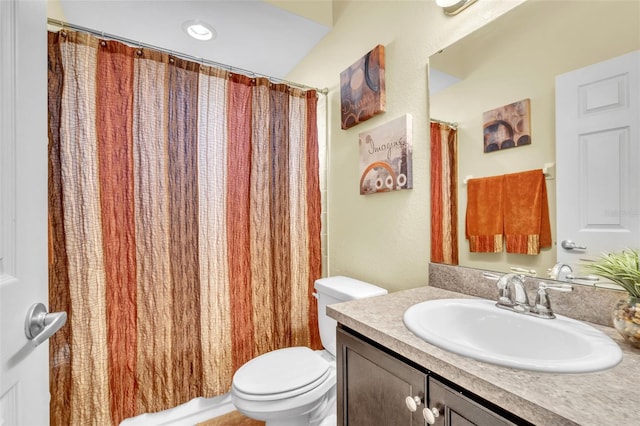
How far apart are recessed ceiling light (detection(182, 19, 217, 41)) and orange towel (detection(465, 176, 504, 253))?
1.71m

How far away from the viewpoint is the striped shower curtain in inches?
47.7

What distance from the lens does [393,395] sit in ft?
2.31

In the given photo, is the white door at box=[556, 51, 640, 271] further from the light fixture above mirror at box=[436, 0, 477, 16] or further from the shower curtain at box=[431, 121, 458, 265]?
the light fixture above mirror at box=[436, 0, 477, 16]

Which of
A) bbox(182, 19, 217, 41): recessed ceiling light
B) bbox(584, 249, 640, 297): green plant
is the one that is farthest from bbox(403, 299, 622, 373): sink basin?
bbox(182, 19, 217, 41): recessed ceiling light

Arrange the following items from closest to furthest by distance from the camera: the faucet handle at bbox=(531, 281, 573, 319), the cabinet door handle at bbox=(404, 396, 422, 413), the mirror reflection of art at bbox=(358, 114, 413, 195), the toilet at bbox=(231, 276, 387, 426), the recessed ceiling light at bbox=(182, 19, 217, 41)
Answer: the cabinet door handle at bbox=(404, 396, 422, 413) → the faucet handle at bbox=(531, 281, 573, 319) → the toilet at bbox=(231, 276, 387, 426) → the mirror reflection of art at bbox=(358, 114, 413, 195) → the recessed ceiling light at bbox=(182, 19, 217, 41)

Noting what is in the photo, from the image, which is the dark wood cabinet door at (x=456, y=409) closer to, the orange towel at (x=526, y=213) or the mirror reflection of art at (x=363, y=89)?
the orange towel at (x=526, y=213)

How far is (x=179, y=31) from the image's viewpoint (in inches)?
66.4

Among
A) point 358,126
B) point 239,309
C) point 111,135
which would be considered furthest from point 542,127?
point 111,135

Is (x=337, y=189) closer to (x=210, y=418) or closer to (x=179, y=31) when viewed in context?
(x=179, y=31)

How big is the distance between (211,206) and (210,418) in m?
1.18

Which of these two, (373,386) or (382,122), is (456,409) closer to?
(373,386)

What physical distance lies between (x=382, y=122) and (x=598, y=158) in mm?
858

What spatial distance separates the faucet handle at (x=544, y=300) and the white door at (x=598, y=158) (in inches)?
3.4

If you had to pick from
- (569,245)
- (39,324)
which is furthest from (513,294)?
(39,324)
